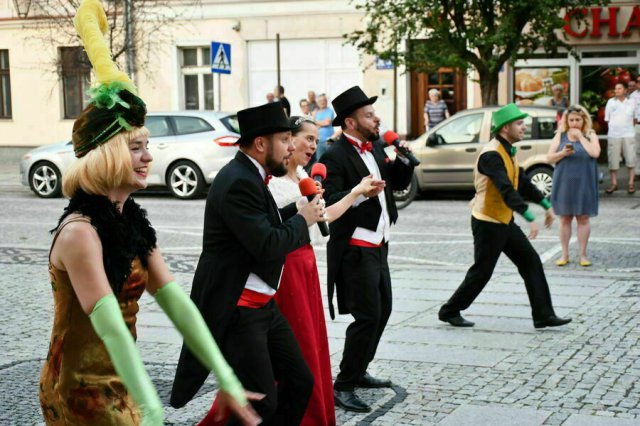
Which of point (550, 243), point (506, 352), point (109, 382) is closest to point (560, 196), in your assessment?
point (550, 243)

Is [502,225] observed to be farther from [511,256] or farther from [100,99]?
[100,99]

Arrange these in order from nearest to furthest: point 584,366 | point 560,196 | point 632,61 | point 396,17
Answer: point 584,366 < point 560,196 < point 396,17 < point 632,61

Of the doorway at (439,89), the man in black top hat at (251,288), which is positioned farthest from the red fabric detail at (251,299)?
the doorway at (439,89)

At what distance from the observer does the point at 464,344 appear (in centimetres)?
779

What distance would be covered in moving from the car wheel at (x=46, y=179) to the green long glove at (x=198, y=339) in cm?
1814

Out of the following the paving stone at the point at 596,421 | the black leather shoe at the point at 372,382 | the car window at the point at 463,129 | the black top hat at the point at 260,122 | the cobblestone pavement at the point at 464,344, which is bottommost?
the cobblestone pavement at the point at 464,344

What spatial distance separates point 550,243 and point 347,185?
722 cm

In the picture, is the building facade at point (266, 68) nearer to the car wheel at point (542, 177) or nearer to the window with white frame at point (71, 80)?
the window with white frame at point (71, 80)

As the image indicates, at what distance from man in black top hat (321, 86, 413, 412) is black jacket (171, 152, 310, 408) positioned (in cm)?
168

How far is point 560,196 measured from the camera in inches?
466

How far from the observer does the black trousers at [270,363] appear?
4496mm

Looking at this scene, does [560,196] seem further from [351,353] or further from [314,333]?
[314,333]

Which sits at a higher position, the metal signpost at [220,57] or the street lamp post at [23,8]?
the street lamp post at [23,8]

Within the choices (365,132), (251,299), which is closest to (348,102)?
(365,132)
